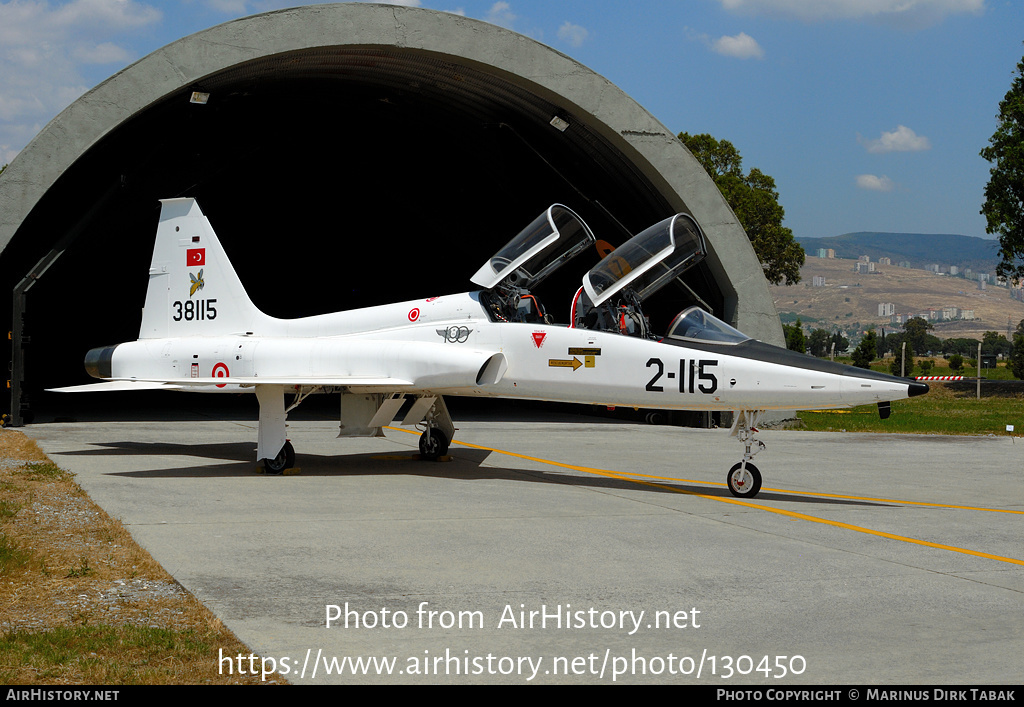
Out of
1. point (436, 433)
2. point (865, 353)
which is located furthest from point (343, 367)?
point (865, 353)

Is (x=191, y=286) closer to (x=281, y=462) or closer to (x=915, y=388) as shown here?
(x=281, y=462)

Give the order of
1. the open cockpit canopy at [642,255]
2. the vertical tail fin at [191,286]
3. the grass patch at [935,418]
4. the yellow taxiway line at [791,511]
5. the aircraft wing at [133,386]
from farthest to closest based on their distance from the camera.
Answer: the grass patch at [935,418] → the vertical tail fin at [191,286] → the aircraft wing at [133,386] → the open cockpit canopy at [642,255] → the yellow taxiway line at [791,511]

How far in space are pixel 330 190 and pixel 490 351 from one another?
68.6ft

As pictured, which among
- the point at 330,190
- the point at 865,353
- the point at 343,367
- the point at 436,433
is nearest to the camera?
the point at 343,367

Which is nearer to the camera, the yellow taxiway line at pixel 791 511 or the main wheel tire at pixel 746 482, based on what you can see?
the yellow taxiway line at pixel 791 511

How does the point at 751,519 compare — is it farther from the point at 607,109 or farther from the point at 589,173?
the point at 589,173

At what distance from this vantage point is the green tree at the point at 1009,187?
127ft

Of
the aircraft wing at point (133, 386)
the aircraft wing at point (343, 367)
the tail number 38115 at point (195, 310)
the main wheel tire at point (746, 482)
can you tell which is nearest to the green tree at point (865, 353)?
the main wheel tire at point (746, 482)

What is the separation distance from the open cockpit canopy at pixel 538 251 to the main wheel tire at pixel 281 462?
3.27 metres

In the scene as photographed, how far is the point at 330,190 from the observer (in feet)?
102

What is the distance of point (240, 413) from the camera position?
24484mm

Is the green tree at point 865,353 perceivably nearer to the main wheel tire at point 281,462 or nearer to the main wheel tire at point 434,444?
the main wheel tire at point 434,444

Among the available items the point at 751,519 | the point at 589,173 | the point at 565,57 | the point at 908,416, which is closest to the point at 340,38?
the point at 565,57

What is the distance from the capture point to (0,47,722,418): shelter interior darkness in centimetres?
2039
